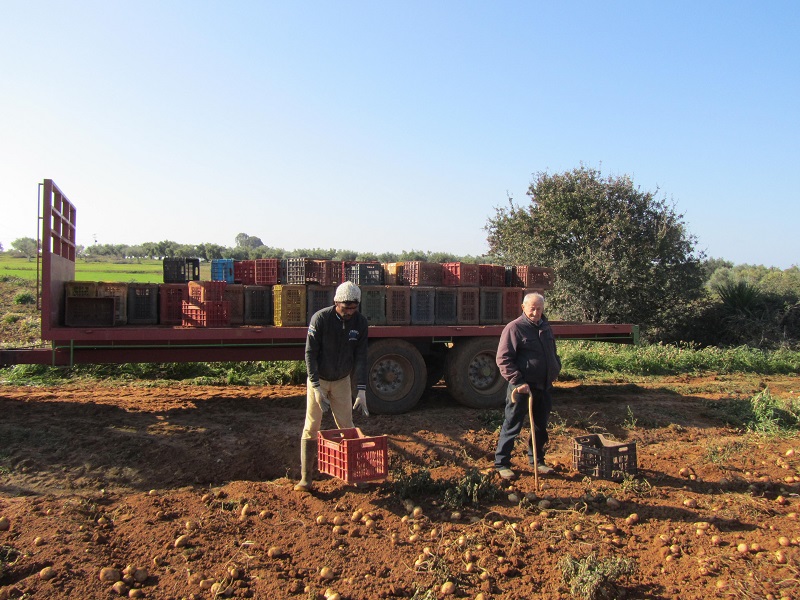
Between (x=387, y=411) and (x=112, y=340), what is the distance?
155 inches

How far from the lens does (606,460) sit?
643cm

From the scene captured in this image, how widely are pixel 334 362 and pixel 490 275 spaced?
4.85m

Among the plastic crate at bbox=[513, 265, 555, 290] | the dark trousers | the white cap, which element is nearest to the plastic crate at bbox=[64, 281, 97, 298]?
the white cap

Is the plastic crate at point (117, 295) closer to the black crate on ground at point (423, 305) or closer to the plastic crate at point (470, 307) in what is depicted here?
the black crate on ground at point (423, 305)

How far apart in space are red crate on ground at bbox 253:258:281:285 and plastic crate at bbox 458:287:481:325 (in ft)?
9.77

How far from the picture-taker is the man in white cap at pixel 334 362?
596 centimetres

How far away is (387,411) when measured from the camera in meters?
9.13

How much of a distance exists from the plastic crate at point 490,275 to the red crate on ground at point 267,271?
3.33 metres

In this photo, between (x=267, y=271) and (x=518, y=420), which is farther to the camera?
(x=267, y=271)

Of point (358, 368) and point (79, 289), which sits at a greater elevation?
point (79, 289)

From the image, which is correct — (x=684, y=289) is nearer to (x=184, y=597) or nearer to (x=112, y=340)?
(x=112, y=340)

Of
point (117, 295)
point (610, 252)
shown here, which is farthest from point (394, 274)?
point (610, 252)

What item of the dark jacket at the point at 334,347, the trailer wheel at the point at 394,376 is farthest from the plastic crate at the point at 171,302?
the dark jacket at the point at 334,347

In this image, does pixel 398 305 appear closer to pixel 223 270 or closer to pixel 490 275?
pixel 490 275
